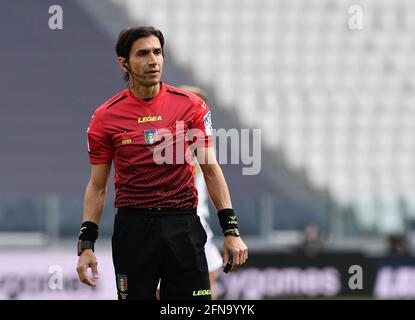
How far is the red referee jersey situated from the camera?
4871mm

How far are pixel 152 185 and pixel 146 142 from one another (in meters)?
0.21

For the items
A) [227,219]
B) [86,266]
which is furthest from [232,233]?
[86,266]

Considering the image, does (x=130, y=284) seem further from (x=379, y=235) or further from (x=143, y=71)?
(x=379, y=235)

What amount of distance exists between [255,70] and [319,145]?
1.26m

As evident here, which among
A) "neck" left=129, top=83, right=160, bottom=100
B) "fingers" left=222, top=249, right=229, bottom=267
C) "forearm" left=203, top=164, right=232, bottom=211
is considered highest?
"neck" left=129, top=83, right=160, bottom=100

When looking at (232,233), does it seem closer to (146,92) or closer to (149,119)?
(149,119)

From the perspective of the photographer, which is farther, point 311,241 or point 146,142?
point 311,241

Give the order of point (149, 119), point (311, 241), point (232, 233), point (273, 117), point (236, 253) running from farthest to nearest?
point (273, 117) → point (311, 241) → point (149, 119) → point (232, 233) → point (236, 253)

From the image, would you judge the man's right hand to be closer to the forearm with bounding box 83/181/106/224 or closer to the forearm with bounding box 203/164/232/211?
the forearm with bounding box 83/181/106/224

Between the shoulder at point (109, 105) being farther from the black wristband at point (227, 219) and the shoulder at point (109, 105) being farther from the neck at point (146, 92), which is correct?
the black wristband at point (227, 219)

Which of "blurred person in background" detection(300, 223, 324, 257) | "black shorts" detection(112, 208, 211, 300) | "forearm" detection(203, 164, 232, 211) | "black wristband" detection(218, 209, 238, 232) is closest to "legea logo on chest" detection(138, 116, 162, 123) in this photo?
"forearm" detection(203, 164, 232, 211)

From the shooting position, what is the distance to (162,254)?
487cm

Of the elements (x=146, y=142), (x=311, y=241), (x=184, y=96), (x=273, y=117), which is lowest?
(x=311, y=241)

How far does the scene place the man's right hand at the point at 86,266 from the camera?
4824 millimetres
